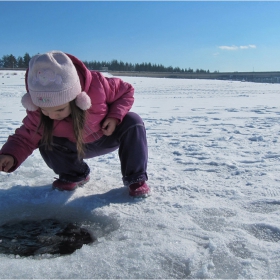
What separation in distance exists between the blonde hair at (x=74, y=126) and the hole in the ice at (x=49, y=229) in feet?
1.21

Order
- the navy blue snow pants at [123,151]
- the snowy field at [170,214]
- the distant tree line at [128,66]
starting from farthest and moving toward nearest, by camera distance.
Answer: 1. the distant tree line at [128,66]
2. the navy blue snow pants at [123,151]
3. the snowy field at [170,214]

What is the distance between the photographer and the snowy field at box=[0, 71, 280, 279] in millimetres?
1185

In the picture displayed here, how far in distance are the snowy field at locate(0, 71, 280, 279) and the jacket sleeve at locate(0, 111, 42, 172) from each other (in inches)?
9.6

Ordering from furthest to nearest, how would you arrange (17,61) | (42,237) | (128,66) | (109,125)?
(128,66) → (17,61) → (109,125) → (42,237)

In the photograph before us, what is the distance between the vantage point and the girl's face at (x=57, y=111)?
1.65 metres

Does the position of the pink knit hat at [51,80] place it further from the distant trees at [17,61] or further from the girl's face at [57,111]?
the distant trees at [17,61]

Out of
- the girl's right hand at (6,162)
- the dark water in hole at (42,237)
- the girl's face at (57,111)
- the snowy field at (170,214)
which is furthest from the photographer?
the girl's right hand at (6,162)

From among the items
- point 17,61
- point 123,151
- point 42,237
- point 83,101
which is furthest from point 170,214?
point 17,61

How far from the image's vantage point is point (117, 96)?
2.00 m

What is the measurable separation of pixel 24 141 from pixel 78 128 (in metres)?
0.37

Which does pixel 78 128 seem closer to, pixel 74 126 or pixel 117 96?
pixel 74 126

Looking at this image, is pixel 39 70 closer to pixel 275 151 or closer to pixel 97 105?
pixel 97 105

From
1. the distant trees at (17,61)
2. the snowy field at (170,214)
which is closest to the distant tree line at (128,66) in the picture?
the distant trees at (17,61)

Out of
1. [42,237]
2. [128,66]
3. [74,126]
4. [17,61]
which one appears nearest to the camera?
[42,237]
